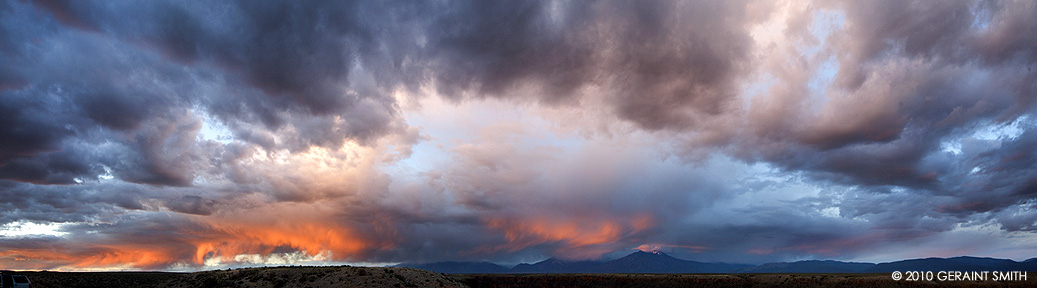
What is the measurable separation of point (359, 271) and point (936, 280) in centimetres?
10745

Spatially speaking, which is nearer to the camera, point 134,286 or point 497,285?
point 134,286

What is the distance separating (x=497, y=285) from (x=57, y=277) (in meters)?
107

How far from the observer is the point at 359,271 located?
305ft

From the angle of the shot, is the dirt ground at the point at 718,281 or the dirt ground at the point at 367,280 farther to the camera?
the dirt ground at the point at 718,281

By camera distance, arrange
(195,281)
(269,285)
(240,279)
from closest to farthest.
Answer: (269,285), (240,279), (195,281)

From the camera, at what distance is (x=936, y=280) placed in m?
102

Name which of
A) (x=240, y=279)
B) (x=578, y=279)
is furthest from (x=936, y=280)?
(x=240, y=279)

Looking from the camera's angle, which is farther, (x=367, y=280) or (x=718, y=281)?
(x=718, y=281)

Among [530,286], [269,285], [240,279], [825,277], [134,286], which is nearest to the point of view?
[269,285]

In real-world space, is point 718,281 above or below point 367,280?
below

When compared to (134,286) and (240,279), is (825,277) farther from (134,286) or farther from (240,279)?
(134,286)

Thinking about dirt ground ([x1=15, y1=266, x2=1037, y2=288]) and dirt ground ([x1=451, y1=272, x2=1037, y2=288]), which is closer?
dirt ground ([x1=15, y1=266, x2=1037, y2=288])

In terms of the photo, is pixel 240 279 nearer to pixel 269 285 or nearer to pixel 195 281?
pixel 269 285

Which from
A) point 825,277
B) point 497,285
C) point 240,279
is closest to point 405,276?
point 240,279
